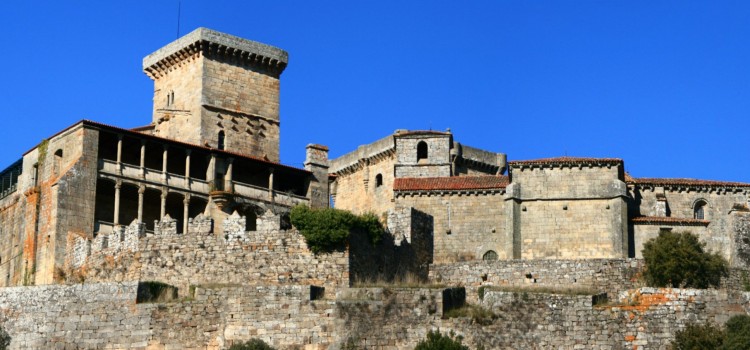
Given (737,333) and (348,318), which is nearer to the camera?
(737,333)

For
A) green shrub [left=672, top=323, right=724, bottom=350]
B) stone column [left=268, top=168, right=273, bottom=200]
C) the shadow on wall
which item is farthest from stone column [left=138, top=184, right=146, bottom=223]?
green shrub [left=672, top=323, right=724, bottom=350]

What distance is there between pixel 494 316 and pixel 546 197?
1521 centimetres

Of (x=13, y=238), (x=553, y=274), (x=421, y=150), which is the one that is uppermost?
(x=421, y=150)

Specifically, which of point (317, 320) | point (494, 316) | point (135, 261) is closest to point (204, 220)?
point (135, 261)

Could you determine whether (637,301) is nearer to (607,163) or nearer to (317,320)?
(317,320)

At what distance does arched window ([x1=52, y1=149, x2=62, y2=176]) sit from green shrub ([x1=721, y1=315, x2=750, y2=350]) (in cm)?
2974

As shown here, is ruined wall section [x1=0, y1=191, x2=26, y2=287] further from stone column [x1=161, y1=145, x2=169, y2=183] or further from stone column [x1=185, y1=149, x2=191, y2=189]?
stone column [x1=185, y1=149, x2=191, y2=189]

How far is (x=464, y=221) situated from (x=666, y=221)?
8.58 m

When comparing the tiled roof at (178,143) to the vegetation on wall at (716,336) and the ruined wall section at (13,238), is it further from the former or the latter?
the vegetation on wall at (716,336)

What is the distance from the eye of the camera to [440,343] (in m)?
44.7

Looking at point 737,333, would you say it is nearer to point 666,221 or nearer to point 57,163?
point 666,221

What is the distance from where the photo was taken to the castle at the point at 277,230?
45.9 m

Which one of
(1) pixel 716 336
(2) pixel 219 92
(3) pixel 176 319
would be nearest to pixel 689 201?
(1) pixel 716 336

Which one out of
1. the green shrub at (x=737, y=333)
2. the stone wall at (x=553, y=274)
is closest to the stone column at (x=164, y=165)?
the stone wall at (x=553, y=274)
